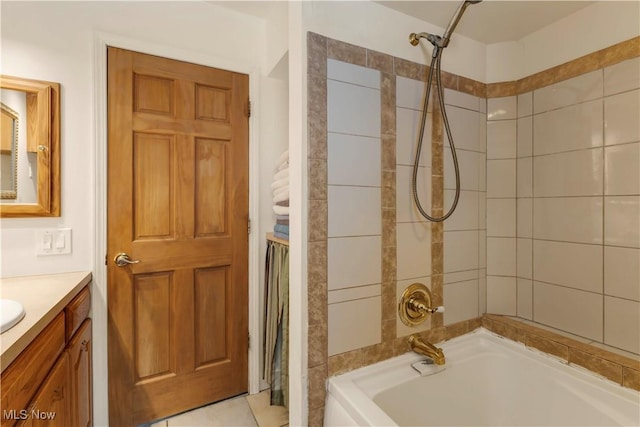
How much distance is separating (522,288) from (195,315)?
177 cm

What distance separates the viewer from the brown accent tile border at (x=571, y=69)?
3.89ft

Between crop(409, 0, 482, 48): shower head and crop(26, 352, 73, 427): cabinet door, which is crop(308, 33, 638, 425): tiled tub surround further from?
crop(26, 352, 73, 427): cabinet door

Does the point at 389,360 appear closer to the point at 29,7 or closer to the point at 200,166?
the point at 200,166

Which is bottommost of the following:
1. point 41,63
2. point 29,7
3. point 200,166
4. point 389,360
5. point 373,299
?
point 389,360

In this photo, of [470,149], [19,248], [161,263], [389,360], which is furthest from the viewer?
[161,263]

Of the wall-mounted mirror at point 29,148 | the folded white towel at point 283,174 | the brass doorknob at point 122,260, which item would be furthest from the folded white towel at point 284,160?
the wall-mounted mirror at point 29,148

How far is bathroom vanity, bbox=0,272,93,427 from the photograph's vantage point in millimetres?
770

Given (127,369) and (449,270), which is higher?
(449,270)

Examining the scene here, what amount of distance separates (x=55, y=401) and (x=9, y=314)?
15.8 inches

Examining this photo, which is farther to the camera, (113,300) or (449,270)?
(113,300)

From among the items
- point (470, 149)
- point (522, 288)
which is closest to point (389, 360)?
point (522, 288)

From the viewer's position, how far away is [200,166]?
1.75 m

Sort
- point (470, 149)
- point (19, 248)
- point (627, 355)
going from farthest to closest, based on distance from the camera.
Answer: point (470, 149) < point (19, 248) < point (627, 355)

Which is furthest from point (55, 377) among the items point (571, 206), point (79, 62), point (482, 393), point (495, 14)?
point (495, 14)
